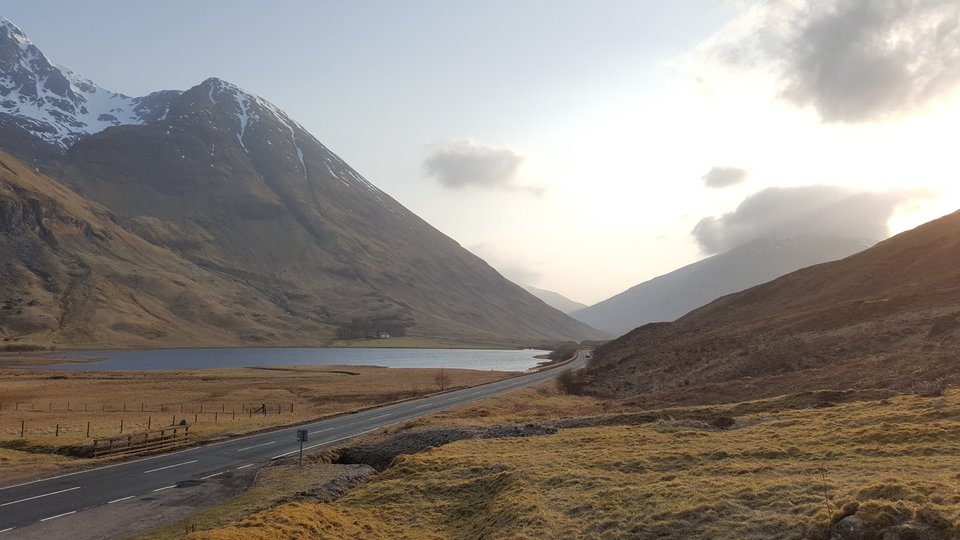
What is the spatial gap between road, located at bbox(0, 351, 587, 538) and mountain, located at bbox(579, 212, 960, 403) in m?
28.9

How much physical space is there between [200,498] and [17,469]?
47.1 ft

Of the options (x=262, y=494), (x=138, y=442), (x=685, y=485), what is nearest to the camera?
(x=685, y=485)

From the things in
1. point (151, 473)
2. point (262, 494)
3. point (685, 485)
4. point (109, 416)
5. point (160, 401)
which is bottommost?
point (685, 485)

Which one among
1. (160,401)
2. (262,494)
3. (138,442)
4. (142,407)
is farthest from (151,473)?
(160,401)

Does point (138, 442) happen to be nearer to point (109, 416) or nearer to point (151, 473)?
point (151, 473)

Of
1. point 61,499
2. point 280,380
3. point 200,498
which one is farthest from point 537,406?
point 280,380

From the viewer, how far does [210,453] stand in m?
40.4

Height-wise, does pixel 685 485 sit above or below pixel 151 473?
below

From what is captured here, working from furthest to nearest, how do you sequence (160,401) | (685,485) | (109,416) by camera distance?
(160,401)
(109,416)
(685,485)

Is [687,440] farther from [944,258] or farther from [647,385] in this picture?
[944,258]

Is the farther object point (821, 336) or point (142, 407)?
point (142, 407)

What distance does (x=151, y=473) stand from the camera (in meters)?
34.2

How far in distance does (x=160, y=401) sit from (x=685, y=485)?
260ft

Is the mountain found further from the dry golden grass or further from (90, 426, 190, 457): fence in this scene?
(90, 426, 190, 457): fence
